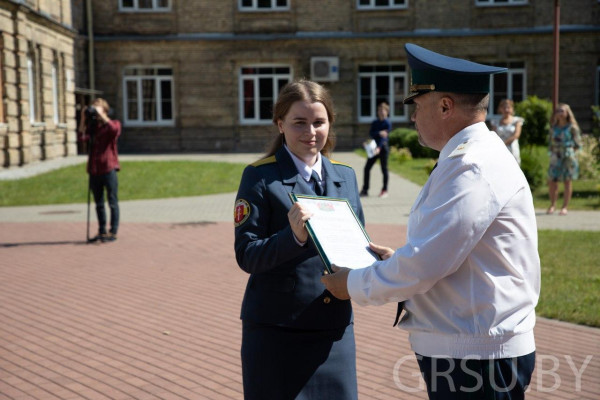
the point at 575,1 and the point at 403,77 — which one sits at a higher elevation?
the point at 575,1

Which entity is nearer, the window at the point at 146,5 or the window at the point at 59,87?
the window at the point at 59,87

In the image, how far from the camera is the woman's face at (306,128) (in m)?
3.25

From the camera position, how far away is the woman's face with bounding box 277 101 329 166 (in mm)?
3252

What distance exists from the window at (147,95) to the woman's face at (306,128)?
30.7m

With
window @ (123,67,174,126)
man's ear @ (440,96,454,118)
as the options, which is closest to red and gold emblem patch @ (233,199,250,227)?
man's ear @ (440,96,454,118)

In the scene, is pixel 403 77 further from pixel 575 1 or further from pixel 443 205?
pixel 443 205

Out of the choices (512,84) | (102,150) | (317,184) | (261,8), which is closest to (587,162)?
(102,150)

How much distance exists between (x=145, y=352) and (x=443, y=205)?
4.16 metres

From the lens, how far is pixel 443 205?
233cm

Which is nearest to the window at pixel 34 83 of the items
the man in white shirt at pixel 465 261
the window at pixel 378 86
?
the window at pixel 378 86

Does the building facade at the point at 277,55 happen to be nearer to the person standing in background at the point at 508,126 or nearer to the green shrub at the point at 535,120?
the green shrub at the point at 535,120

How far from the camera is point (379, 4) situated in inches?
1304

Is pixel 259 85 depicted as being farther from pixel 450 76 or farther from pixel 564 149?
pixel 450 76

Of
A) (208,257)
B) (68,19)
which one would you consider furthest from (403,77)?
(208,257)
